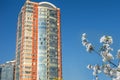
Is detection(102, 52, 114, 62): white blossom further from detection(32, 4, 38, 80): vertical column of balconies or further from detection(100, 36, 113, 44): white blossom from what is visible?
detection(32, 4, 38, 80): vertical column of balconies

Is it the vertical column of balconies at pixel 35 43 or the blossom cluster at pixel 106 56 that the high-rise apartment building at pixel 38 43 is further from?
the blossom cluster at pixel 106 56

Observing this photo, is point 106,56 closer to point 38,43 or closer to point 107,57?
point 107,57

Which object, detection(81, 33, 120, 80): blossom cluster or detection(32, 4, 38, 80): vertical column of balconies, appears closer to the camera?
detection(81, 33, 120, 80): blossom cluster

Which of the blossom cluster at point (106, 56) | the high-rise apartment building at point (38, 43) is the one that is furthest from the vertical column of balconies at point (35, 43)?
the blossom cluster at point (106, 56)

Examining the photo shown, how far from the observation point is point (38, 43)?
150250 millimetres

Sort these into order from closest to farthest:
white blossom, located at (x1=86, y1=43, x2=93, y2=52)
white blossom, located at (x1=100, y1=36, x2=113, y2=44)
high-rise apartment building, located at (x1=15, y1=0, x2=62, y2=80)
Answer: white blossom, located at (x1=86, y1=43, x2=93, y2=52) < white blossom, located at (x1=100, y1=36, x2=113, y2=44) < high-rise apartment building, located at (x1=15, y1=0, x2=62, y2=80)

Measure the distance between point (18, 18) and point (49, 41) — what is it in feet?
70.5

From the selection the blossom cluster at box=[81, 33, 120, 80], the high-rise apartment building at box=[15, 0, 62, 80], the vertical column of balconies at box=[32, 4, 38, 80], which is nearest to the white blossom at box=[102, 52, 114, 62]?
the blossom cluster at box=[81, 33, 120, 80]

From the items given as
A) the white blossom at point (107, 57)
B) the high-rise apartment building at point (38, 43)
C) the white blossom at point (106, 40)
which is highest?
the high-rise apartment building at point (38, 43)

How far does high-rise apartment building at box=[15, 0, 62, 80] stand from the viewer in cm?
14688

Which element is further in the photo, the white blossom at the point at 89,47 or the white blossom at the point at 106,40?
the white blossom at the point at 106,40

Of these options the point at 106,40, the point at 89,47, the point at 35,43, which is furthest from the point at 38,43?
the point at 89,47

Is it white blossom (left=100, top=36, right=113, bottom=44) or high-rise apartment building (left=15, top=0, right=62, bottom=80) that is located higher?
high-rise apartment building (left=15, top=0, right=62, bottom=80)

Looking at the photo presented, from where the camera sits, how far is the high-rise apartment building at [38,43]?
147 metres
